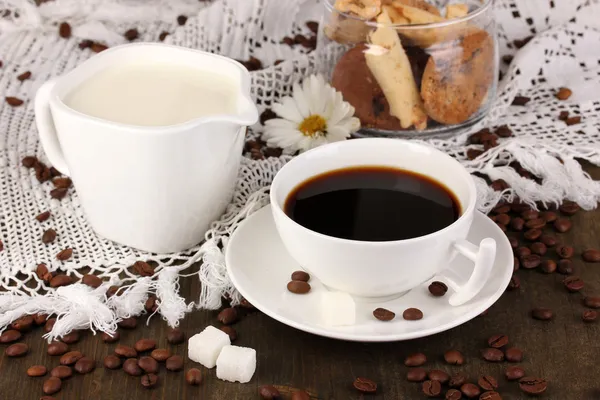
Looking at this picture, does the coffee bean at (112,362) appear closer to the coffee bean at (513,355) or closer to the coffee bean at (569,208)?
the coffee bean at (513,355)

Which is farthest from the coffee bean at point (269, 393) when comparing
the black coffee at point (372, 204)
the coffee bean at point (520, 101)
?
the coffee bean at point (520, 101)

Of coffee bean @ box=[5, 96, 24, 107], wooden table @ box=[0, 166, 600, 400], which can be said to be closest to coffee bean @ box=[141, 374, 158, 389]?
wooden table @ box=[0, 166, 600, 400]

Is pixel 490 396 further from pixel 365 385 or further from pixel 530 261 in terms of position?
pixel 530 261

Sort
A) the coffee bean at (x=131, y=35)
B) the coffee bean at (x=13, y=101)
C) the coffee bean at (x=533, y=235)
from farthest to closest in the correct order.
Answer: the coffee bean at (x=131, y=35) < the coffee bean at (x=13, y=101) < the coffee bean at (x=533, y=235)

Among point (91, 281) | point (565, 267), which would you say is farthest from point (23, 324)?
point (565, 267)

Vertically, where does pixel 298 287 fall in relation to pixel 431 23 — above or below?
below

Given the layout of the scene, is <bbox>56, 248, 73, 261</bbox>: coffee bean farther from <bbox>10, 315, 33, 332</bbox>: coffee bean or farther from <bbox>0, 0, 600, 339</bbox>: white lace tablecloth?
<bbox>10, 315, 33, 332</bbox>: coffee bean

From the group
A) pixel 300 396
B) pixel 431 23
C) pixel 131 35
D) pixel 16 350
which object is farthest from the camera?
pixel 131 35
